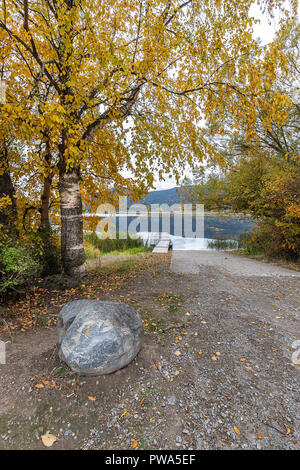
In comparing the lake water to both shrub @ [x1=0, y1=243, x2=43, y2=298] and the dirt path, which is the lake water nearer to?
shrub @ [x1=0, y1=243, x2=43, y2=298]

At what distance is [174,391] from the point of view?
6.79ft

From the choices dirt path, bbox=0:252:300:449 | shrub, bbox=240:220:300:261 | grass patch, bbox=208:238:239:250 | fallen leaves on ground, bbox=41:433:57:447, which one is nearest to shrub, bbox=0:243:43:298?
dirt path, bbox=0:252:300:449

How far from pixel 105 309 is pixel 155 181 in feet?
9.88

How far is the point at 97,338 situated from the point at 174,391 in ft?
3.05

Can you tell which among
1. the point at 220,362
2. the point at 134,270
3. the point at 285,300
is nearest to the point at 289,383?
the point at 220,362

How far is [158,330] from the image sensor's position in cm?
306

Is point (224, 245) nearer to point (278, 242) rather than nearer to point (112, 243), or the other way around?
point (278, 242)

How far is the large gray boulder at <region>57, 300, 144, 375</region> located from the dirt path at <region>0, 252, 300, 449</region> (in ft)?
0.48

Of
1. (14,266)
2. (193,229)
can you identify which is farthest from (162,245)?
(193,229)

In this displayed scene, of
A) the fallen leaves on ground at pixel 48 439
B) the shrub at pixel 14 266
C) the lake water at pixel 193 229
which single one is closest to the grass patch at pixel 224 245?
the lake water at pixel 193 229

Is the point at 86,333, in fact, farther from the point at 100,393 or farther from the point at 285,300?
the point at 285,300

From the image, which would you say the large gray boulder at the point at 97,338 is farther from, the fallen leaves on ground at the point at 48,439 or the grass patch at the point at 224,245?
the grass patch at the point at 224,245

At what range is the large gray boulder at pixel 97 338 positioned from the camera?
6.96ft

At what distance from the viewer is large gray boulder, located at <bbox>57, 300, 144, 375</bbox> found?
2121mm
